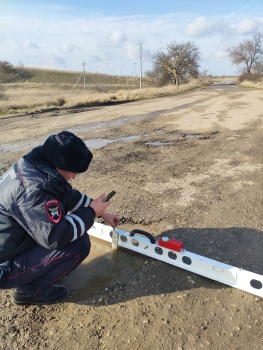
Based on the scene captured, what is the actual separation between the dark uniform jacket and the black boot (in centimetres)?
41

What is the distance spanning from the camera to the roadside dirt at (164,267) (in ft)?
6.85

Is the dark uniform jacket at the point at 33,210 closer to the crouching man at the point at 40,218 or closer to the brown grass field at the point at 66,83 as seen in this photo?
the crouching man at the point at 40,218

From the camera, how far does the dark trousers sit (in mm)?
2143

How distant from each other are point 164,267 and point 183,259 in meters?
0.20

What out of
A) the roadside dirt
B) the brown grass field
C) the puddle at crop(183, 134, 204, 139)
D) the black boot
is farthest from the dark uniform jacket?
the brown grass field

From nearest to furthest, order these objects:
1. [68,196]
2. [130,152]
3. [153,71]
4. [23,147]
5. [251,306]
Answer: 1. [251,306]
2. [68,196]
3. [130,152]
4. [23,147]
5. [153,71]

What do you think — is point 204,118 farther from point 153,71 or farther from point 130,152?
point 153,71

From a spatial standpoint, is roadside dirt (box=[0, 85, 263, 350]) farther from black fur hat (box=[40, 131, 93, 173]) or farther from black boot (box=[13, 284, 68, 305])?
black fur hat (box=[40, 131, 93, 173])

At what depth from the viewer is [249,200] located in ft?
13.2

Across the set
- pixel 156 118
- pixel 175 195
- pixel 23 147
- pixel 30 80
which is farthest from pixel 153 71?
pixel 175 195

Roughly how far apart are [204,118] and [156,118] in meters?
1.73

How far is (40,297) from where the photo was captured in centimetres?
235

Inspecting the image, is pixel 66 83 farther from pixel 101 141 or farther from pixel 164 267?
pixel 164 267

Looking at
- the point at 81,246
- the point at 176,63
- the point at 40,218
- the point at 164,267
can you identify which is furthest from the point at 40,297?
the point at 176,63
